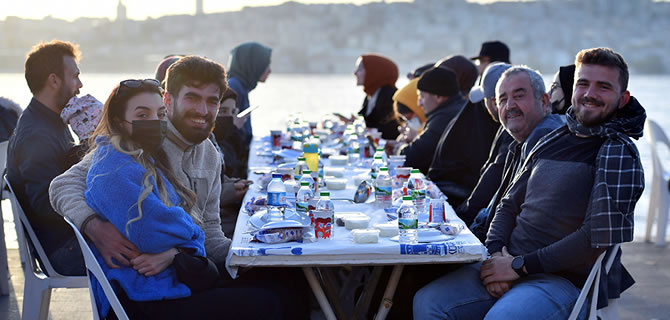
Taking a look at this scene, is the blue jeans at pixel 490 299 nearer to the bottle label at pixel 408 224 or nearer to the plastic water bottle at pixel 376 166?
the bottle label at pixel 408 224

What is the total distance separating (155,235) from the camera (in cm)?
234

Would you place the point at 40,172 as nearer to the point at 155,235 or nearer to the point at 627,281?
the point at 155,235

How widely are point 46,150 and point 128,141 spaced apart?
0.93 m

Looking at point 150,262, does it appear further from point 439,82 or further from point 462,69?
point 462,69

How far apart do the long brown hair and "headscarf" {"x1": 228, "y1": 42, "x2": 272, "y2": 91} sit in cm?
412

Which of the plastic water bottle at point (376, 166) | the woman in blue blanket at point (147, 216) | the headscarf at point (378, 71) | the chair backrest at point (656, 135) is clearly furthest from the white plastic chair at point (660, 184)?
the woman in blue blanket at point (147, 216)

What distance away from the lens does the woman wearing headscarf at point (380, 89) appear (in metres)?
7.19

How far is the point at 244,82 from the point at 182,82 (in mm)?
3904

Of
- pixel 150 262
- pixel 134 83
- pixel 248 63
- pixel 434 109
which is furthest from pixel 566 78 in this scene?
pixel 248 63

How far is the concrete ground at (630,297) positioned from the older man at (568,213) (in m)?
1.40

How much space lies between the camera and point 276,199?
10.00 feet

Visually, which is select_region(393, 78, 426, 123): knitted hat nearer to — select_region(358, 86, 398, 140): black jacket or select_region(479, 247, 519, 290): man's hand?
select_region(358, 86, 398, 140): black jacket

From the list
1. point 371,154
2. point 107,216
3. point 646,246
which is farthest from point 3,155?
point 646,246

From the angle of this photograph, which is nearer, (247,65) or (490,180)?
(490,180)
